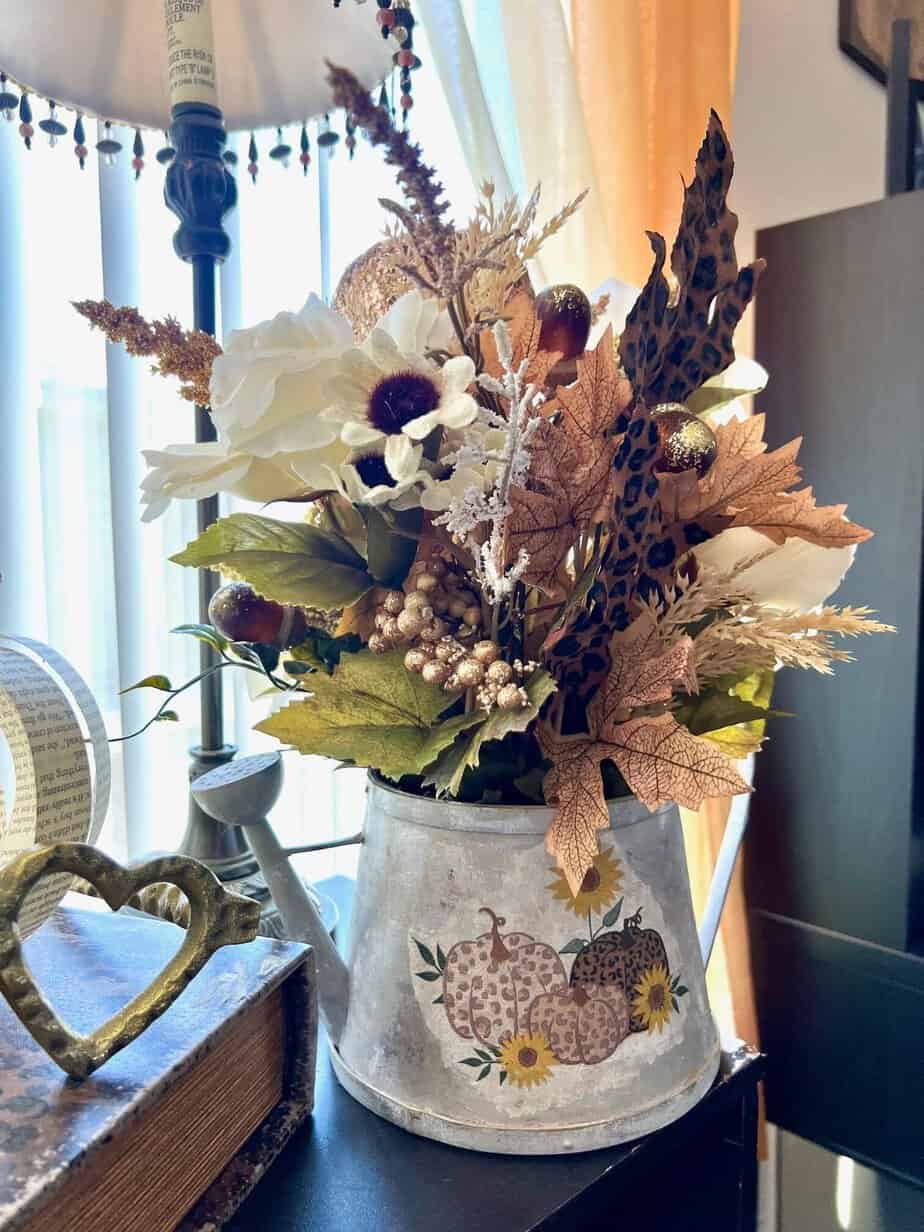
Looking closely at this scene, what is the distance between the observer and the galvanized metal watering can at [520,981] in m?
0.42

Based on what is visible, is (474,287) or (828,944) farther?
(828,944)

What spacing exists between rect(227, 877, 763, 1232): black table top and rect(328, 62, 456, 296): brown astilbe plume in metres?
0.39

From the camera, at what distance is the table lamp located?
0.65 meters

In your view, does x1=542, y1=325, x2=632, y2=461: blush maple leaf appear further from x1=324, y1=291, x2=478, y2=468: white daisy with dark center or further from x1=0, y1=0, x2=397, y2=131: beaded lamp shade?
x1=0, y1=0, x2=397, y2=131: beaded lamp shade

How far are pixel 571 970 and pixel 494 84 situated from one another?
87 centimetres

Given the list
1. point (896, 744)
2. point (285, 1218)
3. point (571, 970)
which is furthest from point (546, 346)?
point (896, 744)

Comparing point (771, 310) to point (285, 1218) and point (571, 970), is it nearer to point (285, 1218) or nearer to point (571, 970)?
point (571, 970)

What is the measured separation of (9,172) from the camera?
0.80m

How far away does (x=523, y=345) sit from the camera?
0.40 meters

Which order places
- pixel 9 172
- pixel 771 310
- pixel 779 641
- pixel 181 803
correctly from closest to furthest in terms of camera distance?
pixel 779 641
pixel 9 172
pixel 181 803
pixel 771 310

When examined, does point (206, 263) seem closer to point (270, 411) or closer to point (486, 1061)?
point (270, 411)

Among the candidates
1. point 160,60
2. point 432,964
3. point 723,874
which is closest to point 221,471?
point 432,964

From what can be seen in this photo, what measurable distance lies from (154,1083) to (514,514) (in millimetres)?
259

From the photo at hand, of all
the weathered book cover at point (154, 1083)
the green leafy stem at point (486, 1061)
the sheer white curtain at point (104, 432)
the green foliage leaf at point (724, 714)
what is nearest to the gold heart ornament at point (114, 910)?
the weathered book cover at point (154, 1083)
